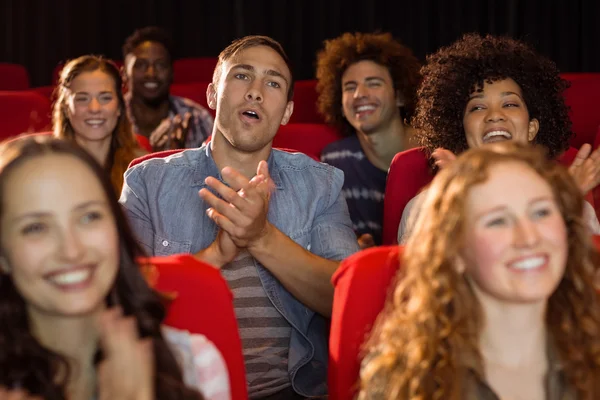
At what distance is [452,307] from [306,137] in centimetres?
205

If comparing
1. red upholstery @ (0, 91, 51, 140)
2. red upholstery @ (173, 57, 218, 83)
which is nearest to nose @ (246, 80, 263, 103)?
red upholstery @ (0, 91, 51, 140)

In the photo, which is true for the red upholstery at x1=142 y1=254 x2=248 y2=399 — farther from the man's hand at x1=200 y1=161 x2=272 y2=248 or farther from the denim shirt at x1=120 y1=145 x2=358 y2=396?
the denim shirt at x1=120 y1=145 x2=358 y2=396

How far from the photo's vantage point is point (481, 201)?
1.61 meters

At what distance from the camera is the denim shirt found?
2264mm

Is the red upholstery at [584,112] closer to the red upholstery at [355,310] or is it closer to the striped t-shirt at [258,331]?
the striped t-shirt at [258,331]

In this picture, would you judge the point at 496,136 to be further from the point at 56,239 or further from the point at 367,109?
the point at 56,239

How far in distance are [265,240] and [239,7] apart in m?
4.10

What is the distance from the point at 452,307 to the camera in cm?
164

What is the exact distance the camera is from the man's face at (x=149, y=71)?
4711mm

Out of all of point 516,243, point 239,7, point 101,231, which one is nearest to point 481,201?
point 516,243

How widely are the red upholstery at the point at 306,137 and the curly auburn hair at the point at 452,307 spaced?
178cm

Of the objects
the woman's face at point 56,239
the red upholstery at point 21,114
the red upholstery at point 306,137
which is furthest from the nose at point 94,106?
the woman's face at point 56,239

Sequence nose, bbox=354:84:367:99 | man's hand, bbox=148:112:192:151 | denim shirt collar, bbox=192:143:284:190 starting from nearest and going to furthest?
denim shirt collar, bbox=192:143:284:190 → nose, bbox=354:84:367:99 → man's hand, bbox=148:112:192:151

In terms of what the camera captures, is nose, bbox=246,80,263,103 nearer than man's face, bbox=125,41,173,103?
Yes
